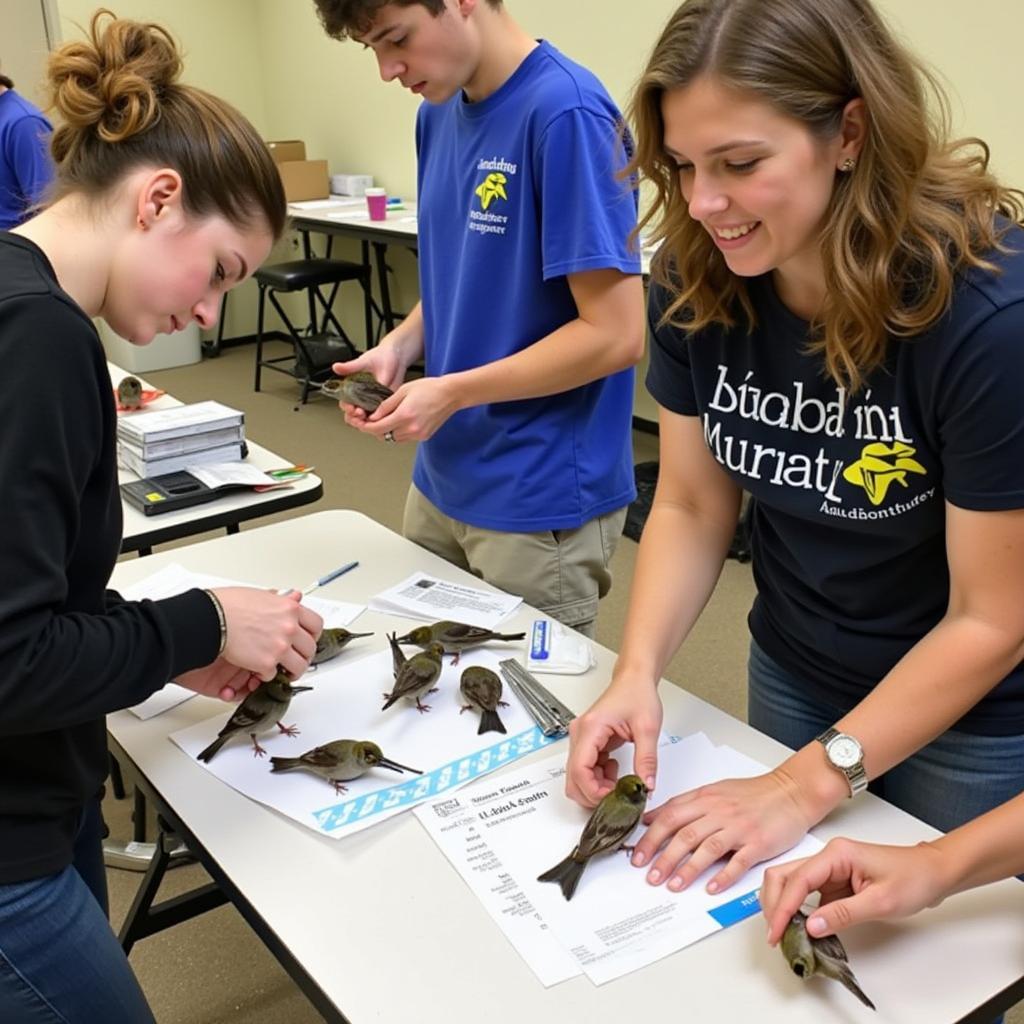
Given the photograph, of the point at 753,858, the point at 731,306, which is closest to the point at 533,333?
the point at 731,306

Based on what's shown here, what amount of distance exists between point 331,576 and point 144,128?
86 cm

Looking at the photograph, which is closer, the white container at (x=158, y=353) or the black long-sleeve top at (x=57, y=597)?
the black long-sleeve top at (x=57, y=597)

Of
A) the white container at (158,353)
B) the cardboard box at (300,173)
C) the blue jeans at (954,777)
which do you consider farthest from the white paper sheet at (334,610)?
the white container at (158,353)

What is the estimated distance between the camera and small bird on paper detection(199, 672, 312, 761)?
1.20 metres

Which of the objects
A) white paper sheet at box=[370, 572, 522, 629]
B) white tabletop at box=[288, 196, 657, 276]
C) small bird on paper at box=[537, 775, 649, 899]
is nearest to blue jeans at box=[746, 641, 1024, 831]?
small bird on paper at box=[537, 775, 649, 899]

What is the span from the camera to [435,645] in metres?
1.36

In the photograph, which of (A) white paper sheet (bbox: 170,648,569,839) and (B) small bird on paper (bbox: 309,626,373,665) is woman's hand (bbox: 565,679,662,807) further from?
(B) small bird on paper (bbox: 309,626,373,665)

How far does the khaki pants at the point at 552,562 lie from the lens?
171 cm

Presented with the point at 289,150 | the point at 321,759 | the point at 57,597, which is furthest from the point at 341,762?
the point at 289,150

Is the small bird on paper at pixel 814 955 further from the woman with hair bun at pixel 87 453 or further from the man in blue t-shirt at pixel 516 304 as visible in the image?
the man in blue t-shirt at pixel 516 304

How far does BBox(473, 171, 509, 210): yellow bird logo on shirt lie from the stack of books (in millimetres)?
897

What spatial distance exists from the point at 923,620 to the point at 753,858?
0.36 metres

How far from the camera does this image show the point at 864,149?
3.23 feet

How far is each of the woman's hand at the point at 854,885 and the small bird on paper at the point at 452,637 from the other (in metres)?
0.60
